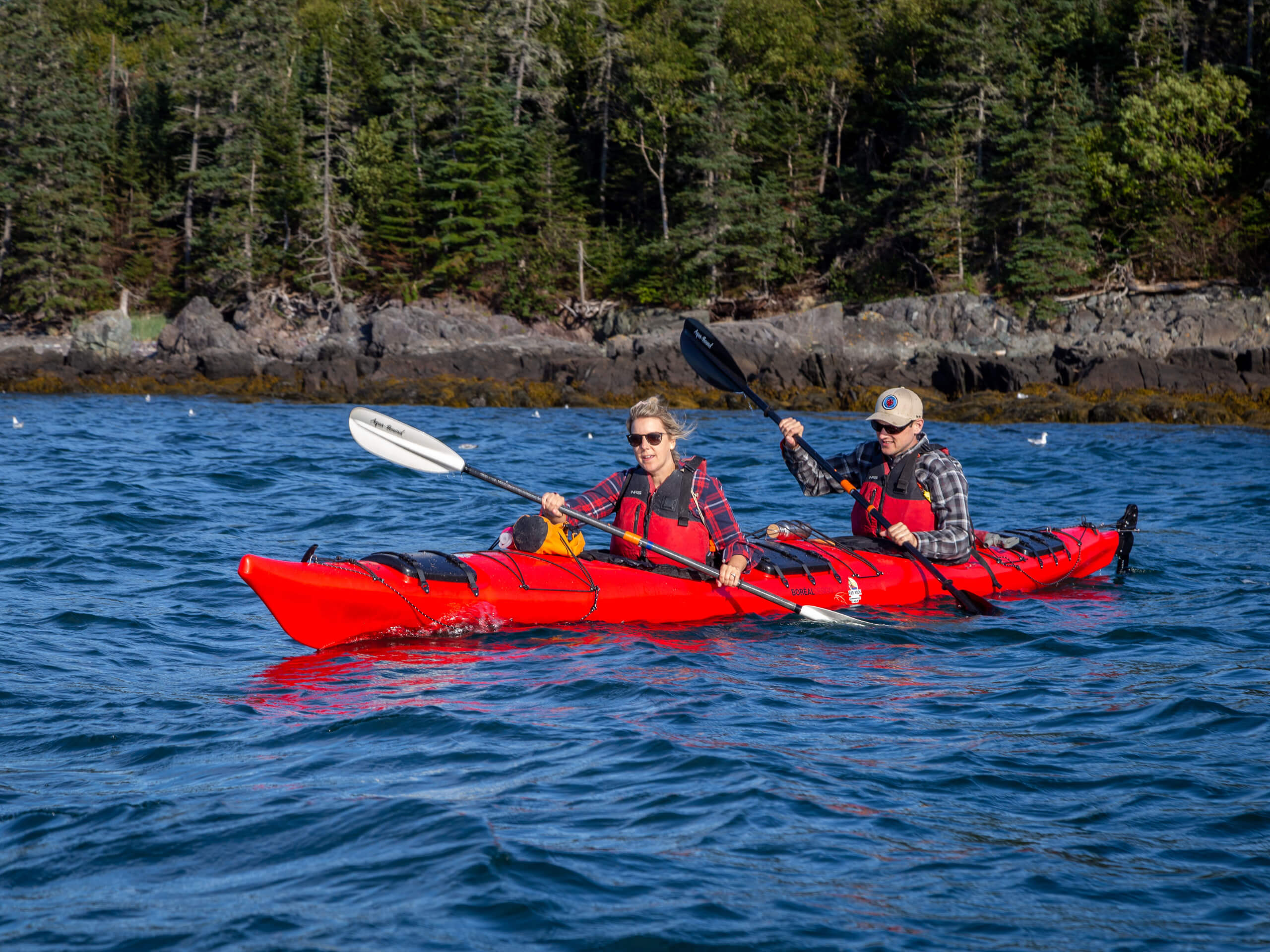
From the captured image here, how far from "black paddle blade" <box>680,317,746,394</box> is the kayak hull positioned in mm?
2281

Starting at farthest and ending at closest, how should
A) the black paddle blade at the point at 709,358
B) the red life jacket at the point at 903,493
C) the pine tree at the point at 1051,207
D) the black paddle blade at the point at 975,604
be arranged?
1. the pine tree at the point at 1051,207
2. the black paddle blade at the point at 709,358
3. the red life jacket at the point at 903,493
4. the black paddle blade at the point at 975,604

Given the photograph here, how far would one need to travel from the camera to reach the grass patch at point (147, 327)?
34.5m

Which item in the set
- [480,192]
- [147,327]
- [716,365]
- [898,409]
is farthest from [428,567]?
[147,327]

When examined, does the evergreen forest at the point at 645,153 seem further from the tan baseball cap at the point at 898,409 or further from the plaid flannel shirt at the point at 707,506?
the plaid flannel shirt at the point at 707,506

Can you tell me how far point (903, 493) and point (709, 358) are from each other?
2.69m

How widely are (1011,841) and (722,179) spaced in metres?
30.6

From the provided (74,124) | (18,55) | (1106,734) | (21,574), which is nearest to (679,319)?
(74,124)

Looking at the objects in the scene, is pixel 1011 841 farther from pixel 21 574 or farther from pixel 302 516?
pixel 302 516

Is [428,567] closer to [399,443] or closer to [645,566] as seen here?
[399,443]

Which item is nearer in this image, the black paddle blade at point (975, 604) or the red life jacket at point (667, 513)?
the red life jacket at point (667, 513)

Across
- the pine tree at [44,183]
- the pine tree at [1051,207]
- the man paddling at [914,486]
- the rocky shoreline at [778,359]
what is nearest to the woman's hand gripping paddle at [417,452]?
the man paddling at [914,486]

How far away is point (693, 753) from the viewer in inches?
166

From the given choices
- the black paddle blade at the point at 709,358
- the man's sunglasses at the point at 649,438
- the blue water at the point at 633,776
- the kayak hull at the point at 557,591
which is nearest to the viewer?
the blue water at the point at 633,776

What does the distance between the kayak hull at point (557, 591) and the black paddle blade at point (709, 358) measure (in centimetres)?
228
